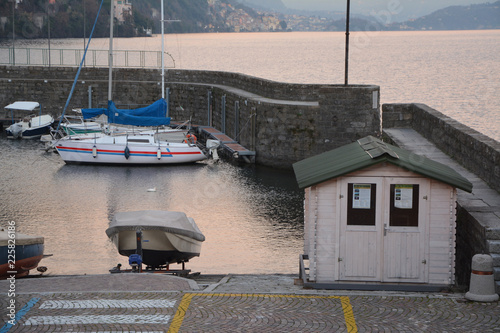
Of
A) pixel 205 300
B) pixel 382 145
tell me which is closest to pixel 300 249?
pixel 382 145

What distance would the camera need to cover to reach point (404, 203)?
11469 mm

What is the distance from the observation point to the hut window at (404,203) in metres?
11.5

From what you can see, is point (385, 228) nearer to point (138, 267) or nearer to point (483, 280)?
point (483, 280)

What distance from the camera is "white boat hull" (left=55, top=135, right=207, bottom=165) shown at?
108ft

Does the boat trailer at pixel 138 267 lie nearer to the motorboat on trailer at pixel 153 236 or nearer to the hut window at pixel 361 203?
the motorboat on trailer at pixel 153 236

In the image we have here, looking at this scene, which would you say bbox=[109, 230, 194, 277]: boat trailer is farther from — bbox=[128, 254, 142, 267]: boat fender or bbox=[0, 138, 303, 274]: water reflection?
bbox=[0, 138, 303, 274]: water reflection

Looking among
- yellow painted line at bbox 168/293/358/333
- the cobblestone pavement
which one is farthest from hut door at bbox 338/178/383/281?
yellow painted line at bbox 168/293/358/333

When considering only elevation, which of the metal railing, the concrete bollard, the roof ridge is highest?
the metal railing

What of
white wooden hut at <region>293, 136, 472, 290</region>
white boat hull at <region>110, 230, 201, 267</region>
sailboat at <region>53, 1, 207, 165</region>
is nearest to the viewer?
white wooden hut at <region>293, 136, 472, 290</region>

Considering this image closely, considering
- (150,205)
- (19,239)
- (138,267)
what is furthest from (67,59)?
(138,267)

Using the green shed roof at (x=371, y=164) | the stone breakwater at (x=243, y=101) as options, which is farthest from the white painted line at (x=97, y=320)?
the stone breakwater at (x=243, y=101)

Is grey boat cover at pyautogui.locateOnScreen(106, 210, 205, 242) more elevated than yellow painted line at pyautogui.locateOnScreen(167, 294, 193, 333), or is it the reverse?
grey boat cover at pyautogui.locateOnScreen(106, 210, 205, 242)

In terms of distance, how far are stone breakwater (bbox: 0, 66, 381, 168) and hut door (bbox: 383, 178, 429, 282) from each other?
20.1m

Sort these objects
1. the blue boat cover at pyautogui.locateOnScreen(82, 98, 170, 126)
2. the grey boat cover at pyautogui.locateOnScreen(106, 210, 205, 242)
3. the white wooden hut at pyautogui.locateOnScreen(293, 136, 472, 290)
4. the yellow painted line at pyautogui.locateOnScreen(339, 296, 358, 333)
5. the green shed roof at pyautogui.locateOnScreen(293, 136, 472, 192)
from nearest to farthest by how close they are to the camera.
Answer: the yellow painted line at pyautogui.locateOnScreen(339, 296, 358, 333), the green shed roof at pyautogui.locateOnScreen(293, 136, 472, 192), the white wooden hut at pyautogui.locateOnScreen(293, 136, 472, 290), the grey boat cover at pyautogui.locateOnScreen(106, 210, 205, 242), the blue boat cover at pyautogui.locateOnScreen(82, 98, 170, 126)
